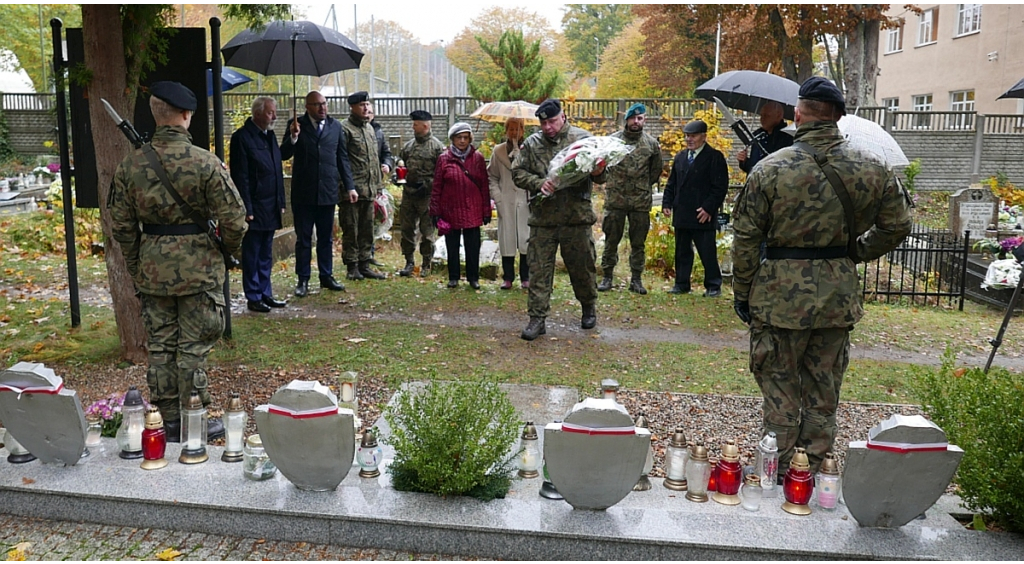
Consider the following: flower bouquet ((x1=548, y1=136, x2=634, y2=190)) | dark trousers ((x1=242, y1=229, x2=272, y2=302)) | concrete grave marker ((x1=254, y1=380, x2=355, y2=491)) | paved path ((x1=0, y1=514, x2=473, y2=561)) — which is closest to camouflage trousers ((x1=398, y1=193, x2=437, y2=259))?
dark trousers ((x1=242, y1=229, x2=272, y2=302))

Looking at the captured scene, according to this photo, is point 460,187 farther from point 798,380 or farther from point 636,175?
point 798,380

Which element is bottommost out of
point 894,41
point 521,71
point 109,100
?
point 109,100

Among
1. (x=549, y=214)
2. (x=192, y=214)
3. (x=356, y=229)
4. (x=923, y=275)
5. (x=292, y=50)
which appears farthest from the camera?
(x=923, y=275)

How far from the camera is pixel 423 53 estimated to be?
5603cm

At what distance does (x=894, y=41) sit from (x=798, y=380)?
3704cm

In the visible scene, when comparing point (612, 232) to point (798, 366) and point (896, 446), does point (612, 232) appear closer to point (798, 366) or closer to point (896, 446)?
point (798, 366)

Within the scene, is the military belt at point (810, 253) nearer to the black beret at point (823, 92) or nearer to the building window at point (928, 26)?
the black beret at point (823, 92)

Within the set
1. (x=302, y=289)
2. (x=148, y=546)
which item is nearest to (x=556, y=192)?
(x=302, y=289)

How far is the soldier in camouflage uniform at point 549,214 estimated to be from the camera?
7633 millimetres

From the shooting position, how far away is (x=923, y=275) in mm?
13477

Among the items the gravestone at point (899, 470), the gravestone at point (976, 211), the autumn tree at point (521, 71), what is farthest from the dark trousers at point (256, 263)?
the autumn tree at point (521, 71)


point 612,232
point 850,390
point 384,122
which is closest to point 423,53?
point 384,122

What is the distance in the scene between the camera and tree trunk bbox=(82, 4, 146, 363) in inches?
252

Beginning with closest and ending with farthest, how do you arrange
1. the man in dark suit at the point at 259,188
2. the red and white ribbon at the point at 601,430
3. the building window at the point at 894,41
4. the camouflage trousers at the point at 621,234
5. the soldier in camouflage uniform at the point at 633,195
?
1. the red and white ribbon at the point at 601,430
2. the man in dark suit at the point at 259,188
3. the soldier in camouflage uniform at the point at 633,195
4. the camouflage trousers at the point at 621,234
5. the building window at the point at 894,41
